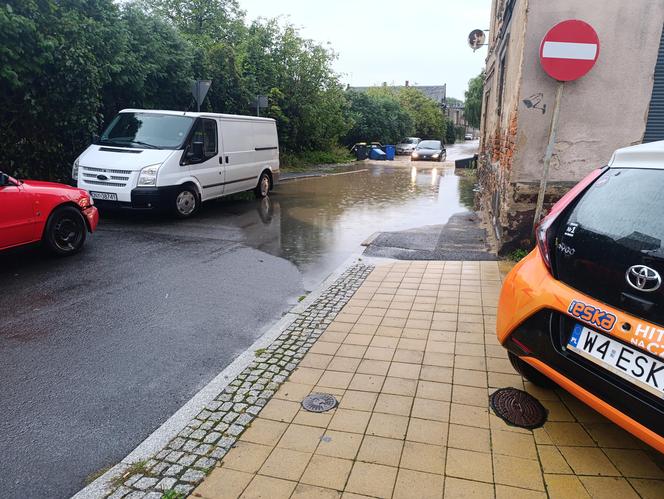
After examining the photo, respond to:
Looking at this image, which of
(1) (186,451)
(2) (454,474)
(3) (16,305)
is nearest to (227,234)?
(3) (16,305)

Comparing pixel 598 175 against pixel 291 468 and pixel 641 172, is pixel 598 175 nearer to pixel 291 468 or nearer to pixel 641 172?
pixel 641 172

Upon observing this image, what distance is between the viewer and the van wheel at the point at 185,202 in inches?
369

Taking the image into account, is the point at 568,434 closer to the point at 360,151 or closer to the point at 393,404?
the point at 393,404

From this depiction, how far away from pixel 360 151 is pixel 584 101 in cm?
2761

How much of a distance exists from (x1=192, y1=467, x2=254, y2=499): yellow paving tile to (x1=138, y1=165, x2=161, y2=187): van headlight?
7170mm

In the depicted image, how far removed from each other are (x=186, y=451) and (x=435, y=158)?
31107mm

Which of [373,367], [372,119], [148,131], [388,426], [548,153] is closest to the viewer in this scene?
[388,426]

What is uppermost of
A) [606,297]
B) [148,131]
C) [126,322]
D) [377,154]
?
[148,131]

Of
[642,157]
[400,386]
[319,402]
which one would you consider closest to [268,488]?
[319,402]

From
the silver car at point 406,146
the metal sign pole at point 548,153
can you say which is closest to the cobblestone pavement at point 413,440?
the metal sign pole at point 548,153

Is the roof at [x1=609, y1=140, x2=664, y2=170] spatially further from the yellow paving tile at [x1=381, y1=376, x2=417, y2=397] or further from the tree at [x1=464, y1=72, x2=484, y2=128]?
the tree at [x1=464, y1=72, x2=484, y2=128]

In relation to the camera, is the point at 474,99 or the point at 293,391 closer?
the point at 293,391

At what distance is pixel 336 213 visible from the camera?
11.5 meters

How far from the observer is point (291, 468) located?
2.55 meters
